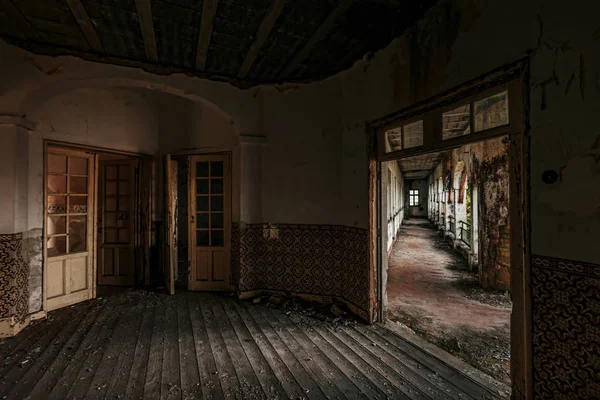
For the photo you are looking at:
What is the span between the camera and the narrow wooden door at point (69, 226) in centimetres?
381

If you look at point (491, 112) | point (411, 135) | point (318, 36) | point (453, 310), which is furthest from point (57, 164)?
point (453, 310)

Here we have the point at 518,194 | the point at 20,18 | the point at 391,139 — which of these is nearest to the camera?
the point at 518,194

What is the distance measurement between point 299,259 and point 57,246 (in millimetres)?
3278

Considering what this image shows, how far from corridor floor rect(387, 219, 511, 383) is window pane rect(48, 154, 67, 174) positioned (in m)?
4.74

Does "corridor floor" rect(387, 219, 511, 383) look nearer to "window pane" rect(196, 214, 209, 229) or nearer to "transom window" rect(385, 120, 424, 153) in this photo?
"transom window" rect(385, 120, 424, 153)

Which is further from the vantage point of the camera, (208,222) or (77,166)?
(208,222)

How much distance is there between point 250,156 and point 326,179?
3.73 feet

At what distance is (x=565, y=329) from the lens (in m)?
1.55

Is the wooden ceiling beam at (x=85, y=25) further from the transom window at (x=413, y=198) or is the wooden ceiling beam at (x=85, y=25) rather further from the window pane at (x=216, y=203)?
the transom window at (x=413, y=198)

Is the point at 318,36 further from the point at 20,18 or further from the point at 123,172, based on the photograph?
the point at 123,172

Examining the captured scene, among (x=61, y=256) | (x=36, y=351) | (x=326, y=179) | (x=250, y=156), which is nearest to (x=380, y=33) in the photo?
(x=326, y=179)

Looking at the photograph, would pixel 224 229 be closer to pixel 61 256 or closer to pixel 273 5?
pixel 61 256

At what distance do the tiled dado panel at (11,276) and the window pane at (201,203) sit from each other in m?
2.04

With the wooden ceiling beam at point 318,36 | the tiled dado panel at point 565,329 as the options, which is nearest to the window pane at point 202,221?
the wooden ceiling beam at point 318,36
